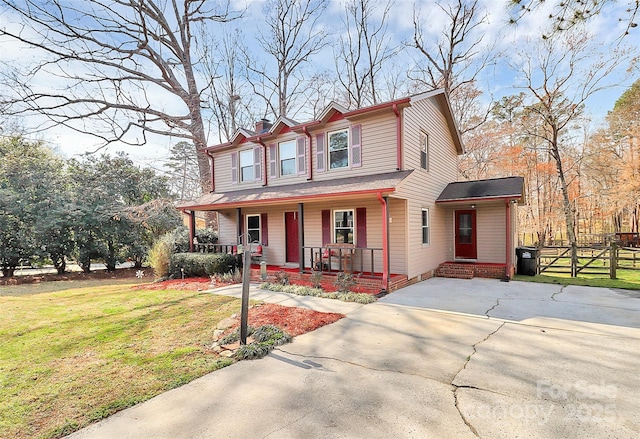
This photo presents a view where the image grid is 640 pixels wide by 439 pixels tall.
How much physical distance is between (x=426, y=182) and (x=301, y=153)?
4697mm

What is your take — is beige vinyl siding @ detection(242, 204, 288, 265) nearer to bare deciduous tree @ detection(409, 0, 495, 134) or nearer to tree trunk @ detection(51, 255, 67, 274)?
tree trunk @ detection(51, 255, 67, 274)

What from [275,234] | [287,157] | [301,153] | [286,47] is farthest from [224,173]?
[286,47]

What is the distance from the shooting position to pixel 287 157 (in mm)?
11938

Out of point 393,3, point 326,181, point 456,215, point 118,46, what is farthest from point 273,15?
point 456,215

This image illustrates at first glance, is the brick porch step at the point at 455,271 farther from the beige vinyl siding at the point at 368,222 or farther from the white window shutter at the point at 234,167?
the white window shutter at the point at 234,167

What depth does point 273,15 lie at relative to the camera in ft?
65.1

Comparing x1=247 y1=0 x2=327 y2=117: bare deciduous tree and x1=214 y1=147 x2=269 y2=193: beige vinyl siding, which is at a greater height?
x1=247 y1=0 x2=327 y2=117: bare deciduous tree

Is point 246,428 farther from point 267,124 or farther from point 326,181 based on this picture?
point 267,124

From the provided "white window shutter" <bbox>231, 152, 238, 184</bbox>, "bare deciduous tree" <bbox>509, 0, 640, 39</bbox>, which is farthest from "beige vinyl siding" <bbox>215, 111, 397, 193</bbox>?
"bare deciduous tree" <bbox>509, 0, 640, 39</bbox>

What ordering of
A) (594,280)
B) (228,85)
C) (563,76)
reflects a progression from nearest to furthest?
(594,280) → (563,76) → (228,85)

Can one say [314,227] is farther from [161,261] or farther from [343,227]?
[161,261]

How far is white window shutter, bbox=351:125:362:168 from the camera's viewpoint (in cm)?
998

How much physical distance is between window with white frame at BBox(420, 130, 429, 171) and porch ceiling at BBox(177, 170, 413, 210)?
6.18 ft

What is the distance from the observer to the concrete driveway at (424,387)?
8.62 ft
